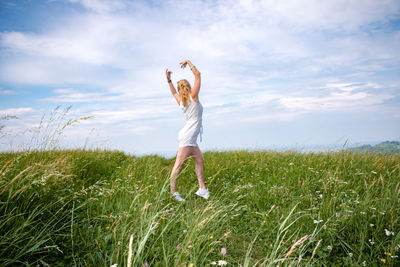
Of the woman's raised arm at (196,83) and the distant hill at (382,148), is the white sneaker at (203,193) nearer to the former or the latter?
the woman's raised arm at (196,83)

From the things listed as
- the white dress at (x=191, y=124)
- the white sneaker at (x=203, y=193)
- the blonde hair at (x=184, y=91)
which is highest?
the blonde hair at (x=184, y=91)

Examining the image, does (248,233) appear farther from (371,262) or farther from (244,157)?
(244,157)

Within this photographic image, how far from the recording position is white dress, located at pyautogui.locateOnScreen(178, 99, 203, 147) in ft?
18.7

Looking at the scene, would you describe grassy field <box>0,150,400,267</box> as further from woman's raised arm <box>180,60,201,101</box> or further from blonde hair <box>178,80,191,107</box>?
woman's raised arm <box>180,60,201,101</box>

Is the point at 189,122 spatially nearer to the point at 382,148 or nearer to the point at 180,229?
the point at 180,229

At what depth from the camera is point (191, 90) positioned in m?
5.74

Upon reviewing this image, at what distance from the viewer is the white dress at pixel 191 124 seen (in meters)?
5.71

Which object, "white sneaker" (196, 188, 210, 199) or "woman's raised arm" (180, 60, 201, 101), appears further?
"white sneaker" (196, 188, 210, 199)

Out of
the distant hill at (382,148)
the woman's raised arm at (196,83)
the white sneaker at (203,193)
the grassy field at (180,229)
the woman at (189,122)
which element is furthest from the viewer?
the distant hill at (382,148)

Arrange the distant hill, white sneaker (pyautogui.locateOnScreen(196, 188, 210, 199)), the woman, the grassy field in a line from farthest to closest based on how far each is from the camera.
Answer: the distant hill, white sneaker (pyautogui.locateOnScreen(196, 188, 210, 199)), the woman, the grassy field

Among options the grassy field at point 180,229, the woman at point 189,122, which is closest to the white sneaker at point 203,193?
the woman at point 189,122

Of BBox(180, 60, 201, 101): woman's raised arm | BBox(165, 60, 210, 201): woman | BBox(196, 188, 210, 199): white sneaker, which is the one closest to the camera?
BBox(180, 60, 201, 101): woman's raised arm

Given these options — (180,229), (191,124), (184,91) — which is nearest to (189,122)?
(191,124)

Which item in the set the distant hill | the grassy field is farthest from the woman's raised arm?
the distant hill
